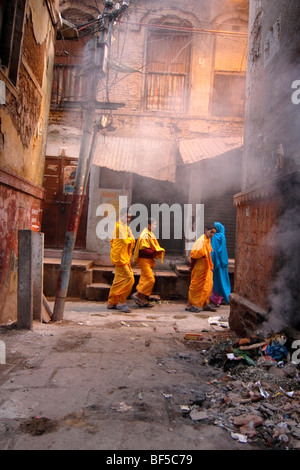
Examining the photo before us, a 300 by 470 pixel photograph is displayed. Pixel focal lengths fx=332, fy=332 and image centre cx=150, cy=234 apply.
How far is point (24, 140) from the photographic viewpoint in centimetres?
546

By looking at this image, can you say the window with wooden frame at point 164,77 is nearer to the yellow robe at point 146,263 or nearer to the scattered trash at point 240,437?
the yellow robe at point 146,263

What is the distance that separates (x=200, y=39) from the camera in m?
11.0

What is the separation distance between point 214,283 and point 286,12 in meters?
6.16

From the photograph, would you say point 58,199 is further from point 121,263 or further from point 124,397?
point 124,397

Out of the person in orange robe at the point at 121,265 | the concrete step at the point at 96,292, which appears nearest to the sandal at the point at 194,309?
the person in orange robe at the point at 121,265

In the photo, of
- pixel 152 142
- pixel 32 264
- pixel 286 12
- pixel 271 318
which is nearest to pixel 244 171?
pixel 286 12

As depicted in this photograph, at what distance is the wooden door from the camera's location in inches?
410

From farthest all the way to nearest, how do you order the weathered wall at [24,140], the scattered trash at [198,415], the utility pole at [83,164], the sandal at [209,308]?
1. the sandal at [209,308]
2. the utility pole at [83,164]
3. the weathered wall at [24,140]
4. the scattered trash at [198,415]

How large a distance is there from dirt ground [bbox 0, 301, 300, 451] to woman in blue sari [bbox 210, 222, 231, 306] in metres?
4.07

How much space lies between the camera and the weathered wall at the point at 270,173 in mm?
3512

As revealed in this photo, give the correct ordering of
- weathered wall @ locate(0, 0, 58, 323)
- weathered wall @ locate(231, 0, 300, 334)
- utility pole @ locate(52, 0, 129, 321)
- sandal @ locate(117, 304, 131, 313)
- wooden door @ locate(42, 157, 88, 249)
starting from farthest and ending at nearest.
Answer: wooden door @ locate(42, 157, 88, 249), sandal @ locate(117, 304, 131, 313), utility pole @ locate(52, 0, 129, 321), weathered wall @ locate(0, 0, 58, 323), weathered wall @ locate(231, 0, 300, 334)

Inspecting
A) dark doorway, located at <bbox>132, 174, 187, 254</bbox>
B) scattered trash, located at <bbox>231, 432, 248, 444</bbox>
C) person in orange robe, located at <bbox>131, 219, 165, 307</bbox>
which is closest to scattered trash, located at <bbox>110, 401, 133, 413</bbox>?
scattered trash, located at <bbox>231, 432, 248, 444</bbox>

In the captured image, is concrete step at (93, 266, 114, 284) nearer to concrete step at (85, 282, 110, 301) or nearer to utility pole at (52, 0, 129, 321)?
concrete step at (85, 282, 110, 301)

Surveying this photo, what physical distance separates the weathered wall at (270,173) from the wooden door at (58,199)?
21.5 feet
